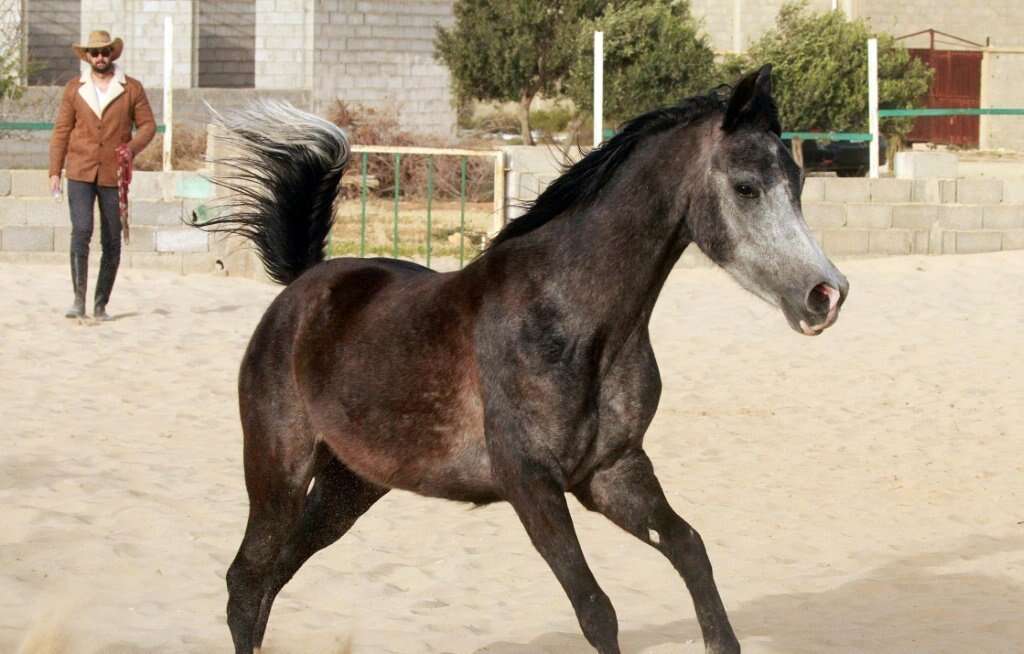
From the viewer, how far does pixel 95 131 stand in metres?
11.2

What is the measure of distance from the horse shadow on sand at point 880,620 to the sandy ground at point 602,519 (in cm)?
2

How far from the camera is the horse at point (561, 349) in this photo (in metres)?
3.96

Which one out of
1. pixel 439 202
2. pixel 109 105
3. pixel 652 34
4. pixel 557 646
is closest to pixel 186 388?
pixel 109 105

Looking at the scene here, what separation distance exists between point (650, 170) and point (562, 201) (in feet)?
0.94

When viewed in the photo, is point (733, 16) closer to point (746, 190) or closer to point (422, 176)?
point (422, 176)

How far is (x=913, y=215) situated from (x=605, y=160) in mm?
12012

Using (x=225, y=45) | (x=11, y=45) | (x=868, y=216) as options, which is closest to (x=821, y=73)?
(x=868, y=216)

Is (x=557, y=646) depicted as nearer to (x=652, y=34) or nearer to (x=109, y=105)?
(x=109, y=105)

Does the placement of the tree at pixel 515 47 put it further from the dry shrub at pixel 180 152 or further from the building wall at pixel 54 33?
the building wall at pixel 54 33

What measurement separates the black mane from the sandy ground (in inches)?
62.7

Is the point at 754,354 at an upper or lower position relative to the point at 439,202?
lower

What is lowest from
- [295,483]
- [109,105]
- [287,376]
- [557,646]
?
[557,646]

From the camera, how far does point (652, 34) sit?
2186cm

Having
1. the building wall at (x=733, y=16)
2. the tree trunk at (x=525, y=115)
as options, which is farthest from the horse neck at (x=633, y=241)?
the building wall at (x=733, y=16)
